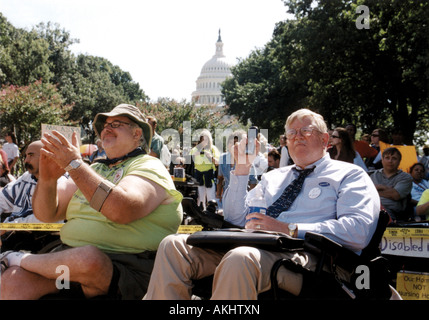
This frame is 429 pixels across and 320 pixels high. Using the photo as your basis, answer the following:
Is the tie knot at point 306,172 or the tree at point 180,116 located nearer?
the tie knot at point 306,172

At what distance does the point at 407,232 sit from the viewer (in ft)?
13.4

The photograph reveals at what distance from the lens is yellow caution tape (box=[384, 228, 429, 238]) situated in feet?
13.2

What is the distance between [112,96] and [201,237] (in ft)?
164

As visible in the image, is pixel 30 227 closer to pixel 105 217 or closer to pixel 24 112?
pixel 105 217

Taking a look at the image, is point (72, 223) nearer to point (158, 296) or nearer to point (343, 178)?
point (158, 296)

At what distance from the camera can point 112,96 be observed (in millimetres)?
50750

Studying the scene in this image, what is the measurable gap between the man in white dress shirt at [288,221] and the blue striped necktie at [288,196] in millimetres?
35

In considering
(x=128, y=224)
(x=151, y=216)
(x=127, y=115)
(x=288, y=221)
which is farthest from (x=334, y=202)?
(x=127, y=115)

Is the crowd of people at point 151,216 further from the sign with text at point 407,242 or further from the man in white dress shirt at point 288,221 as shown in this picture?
the sign with text at point 407,242

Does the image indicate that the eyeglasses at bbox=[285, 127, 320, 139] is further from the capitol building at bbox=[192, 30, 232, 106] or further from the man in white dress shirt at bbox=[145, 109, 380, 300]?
the capitol building at bbox=[192, 30, 232, 106]

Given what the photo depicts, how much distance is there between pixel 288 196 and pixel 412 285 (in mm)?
1761

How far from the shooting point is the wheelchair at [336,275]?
8.34ft

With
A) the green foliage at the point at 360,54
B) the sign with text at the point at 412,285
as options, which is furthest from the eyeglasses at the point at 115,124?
the green foliage at the point at 360,54
